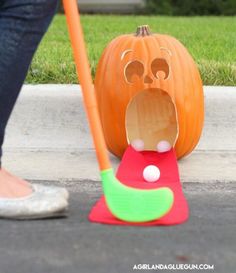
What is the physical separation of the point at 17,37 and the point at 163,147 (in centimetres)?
122

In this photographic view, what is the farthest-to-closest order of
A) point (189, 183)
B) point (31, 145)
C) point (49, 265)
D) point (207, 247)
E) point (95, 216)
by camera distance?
point (31, 145) → point (189, 183) → point (95, 216) → point (207, 247) → point (49, 265)

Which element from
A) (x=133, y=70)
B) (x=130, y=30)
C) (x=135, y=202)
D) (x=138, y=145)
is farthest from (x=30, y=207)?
(x=130, y=30)

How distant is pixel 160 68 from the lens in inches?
141

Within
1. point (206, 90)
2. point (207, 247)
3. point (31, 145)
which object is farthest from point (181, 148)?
point (207, 247)

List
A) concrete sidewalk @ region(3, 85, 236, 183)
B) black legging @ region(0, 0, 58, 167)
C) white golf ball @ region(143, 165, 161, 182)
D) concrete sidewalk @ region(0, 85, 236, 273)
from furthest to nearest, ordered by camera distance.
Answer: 1. concrete sidewalk @ region(3, 85, 236, 183)
2. white golf ball @ region(143, 165, 161, 182)
3. black legging @ region(0, 0, 58, 167)
4. concrete sidewalk @ region(0, 85, 236, 273)

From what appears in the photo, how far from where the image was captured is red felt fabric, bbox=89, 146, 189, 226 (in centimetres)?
270

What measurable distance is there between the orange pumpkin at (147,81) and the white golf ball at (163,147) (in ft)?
0.17

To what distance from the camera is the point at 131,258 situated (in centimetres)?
229

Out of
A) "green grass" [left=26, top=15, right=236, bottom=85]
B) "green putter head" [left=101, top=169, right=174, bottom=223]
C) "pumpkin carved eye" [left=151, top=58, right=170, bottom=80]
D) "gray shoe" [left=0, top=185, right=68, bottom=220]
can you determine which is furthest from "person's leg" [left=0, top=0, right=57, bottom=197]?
"green grass" [left=26, top=15, right=236, bottom=85]

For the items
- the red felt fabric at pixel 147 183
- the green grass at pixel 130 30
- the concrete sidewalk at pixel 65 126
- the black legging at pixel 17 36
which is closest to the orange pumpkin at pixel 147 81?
the red felt fabric at pixel 147 183

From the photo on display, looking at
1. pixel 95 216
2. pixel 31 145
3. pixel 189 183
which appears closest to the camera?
pixel 95 216

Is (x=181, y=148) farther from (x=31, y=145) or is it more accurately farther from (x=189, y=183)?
(x=31, y=145)

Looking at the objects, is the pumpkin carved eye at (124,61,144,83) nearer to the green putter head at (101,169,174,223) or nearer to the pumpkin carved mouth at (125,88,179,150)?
the pumpkin carved mouth at (125,88,179,150)

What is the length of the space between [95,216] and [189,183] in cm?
81
